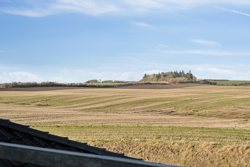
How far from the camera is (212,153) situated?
748 inches

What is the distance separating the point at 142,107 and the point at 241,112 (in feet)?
43.2

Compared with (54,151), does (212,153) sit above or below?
below

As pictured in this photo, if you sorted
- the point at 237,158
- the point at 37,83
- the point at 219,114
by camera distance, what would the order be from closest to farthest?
the point at 237,158 < the point at 219,114 < the point at 37,83

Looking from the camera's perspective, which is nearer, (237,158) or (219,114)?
(237,158)

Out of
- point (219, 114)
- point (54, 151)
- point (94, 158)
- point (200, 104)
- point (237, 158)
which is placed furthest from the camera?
point (200, 104)

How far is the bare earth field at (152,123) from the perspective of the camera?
19.4m

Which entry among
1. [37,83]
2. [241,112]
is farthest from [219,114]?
[37,83]

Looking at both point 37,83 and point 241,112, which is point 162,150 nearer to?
point 241,112

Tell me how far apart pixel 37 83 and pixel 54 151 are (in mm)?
93941

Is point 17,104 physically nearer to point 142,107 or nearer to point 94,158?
point 142,107

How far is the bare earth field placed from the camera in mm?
19422

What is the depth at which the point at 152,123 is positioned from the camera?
1444 inches

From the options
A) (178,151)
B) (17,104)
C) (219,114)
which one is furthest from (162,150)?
(17,104)

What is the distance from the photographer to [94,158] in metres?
3.21
